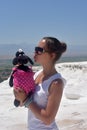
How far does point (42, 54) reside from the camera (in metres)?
3.42

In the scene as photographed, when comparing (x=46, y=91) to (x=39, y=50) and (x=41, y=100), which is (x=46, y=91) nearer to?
(x=41, y=100)

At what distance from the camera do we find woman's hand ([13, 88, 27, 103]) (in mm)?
3299

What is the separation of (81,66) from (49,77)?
12125mm

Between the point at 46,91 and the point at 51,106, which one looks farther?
the point at 46,91

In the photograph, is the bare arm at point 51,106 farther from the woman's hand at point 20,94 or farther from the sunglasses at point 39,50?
the sunglasses at point 39,50

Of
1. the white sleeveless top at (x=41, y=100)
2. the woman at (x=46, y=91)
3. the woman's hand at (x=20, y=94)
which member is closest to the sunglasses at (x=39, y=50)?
the woman at (x=46, y=91)

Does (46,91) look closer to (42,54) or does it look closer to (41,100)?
(41,100)

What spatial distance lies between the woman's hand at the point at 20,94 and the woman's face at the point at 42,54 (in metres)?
0.32

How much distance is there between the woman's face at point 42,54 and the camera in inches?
134

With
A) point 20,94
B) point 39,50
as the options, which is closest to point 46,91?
point 20,94

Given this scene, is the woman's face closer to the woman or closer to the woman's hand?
the woman

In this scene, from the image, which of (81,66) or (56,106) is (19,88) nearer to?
(56,106)

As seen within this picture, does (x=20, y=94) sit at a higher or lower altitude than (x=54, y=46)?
lower

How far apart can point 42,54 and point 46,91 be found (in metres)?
0.31
